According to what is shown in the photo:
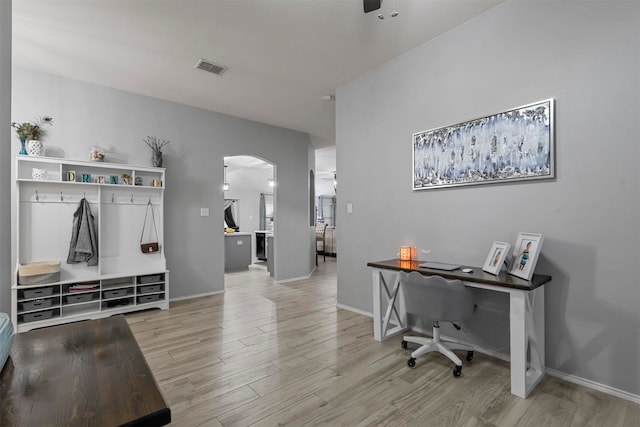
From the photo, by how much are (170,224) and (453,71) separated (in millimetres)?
3962

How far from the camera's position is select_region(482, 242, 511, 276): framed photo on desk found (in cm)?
222

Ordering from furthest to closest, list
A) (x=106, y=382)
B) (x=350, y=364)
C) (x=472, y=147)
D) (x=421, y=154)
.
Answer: (x=421, y=154)
(x=472, y=147)
(x=350, y=364)
(x=106, y=382)

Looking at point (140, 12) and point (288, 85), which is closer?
point (140, 12)

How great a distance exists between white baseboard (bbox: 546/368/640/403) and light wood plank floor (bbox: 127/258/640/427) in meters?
0.04

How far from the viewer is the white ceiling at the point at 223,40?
2.42 m

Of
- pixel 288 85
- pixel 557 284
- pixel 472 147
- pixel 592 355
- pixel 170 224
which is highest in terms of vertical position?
pixel 288 85

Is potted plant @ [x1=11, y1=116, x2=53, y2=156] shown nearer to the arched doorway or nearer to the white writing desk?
the white writing desk

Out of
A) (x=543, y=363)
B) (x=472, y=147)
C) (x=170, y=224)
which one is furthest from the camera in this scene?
(x=170, y=224)

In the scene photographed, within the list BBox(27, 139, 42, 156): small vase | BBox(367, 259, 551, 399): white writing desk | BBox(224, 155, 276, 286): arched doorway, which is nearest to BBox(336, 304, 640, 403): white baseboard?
BBox(367, 259, 551, 399): white writing desk

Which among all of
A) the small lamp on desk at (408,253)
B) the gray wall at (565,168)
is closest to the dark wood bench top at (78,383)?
the small lamp on desk at (408,253)

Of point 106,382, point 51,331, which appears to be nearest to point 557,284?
point 106,382

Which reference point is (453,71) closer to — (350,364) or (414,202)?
(414,202)

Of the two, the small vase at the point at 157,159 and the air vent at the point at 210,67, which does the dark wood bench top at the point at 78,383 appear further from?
the small vase at the point at 157,159

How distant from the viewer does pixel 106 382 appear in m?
0.95
